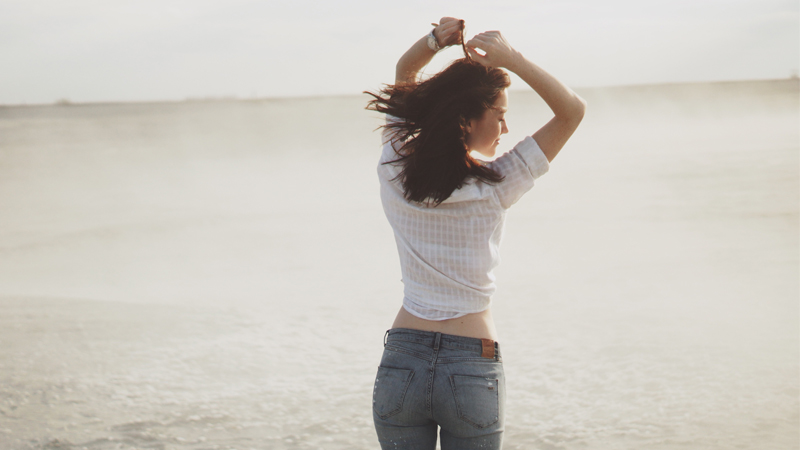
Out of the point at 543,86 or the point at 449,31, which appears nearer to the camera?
the point at 543,86

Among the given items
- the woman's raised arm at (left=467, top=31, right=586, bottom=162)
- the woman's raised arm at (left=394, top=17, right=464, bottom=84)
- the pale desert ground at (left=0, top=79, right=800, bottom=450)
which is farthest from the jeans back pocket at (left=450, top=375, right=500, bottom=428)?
the woman's raised arm at (left=394, top=17, right=464, bottom=84)

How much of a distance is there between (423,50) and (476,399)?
93cm

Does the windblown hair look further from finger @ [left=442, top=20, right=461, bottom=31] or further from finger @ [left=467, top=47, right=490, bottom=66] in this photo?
finger @ [left=442, top=20, right=461, bottom=31]

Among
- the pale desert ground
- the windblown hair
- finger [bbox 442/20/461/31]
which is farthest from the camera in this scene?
the pale desert ground

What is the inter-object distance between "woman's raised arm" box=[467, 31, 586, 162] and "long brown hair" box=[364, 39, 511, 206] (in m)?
0.03

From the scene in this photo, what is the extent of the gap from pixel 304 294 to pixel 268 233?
Answer: 5.44m

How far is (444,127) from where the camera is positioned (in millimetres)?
1471

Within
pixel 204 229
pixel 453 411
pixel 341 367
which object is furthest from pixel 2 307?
pixel 204 229

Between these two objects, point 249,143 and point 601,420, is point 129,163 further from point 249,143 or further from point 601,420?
point 601,420

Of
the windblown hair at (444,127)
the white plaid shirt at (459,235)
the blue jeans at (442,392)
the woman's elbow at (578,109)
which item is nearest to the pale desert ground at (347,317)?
the windblown hair at (444,127)

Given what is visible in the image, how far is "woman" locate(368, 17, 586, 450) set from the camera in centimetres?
148

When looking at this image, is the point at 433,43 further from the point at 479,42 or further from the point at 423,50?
the point at 479,42

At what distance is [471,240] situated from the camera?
1.52m

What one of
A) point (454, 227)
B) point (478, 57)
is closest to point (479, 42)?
point (478, 57)
